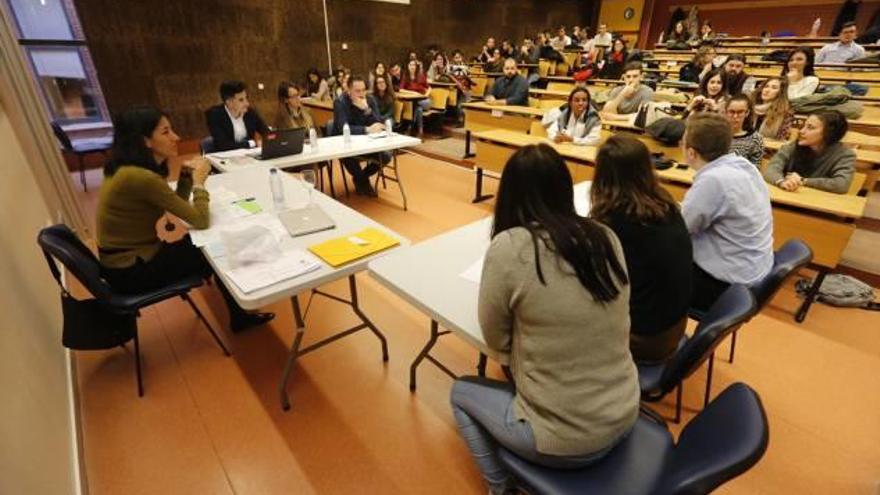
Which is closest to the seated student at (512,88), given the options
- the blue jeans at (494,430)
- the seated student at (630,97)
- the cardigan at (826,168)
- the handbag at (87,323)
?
the seated student at (630,97)

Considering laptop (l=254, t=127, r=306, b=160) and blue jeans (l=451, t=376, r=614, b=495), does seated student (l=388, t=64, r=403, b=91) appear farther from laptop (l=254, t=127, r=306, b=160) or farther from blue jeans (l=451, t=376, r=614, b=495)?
blue jeans (l=451, t=376, r=614, b=495)

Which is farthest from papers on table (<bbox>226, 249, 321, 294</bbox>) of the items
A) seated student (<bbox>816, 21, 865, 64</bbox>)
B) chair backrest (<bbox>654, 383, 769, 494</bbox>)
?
seated student (<bbox>816, 21, 865, 64</bbox>)

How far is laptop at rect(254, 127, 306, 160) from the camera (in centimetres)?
309

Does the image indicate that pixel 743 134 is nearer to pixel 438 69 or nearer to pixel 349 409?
pixel 349 409

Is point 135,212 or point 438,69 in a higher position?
point 438,69

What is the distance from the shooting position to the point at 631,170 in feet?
4.49

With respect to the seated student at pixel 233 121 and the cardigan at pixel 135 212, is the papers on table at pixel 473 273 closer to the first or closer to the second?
the cardigan at pixel 135 212

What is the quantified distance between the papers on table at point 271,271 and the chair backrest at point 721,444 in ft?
4.15

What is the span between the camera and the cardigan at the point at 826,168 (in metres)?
2.54

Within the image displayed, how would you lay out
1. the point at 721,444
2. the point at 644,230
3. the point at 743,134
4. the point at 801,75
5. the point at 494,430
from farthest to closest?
the point at 801,75 → the point at 743,134 → the point at 644,230 → the point at 494,430 → the point at 721,444

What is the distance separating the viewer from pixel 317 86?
285 inches

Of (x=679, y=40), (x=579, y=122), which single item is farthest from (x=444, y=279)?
(x=679, y=40)

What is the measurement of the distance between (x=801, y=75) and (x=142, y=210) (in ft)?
20.0

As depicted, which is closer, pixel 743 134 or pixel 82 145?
pixel 743 134
